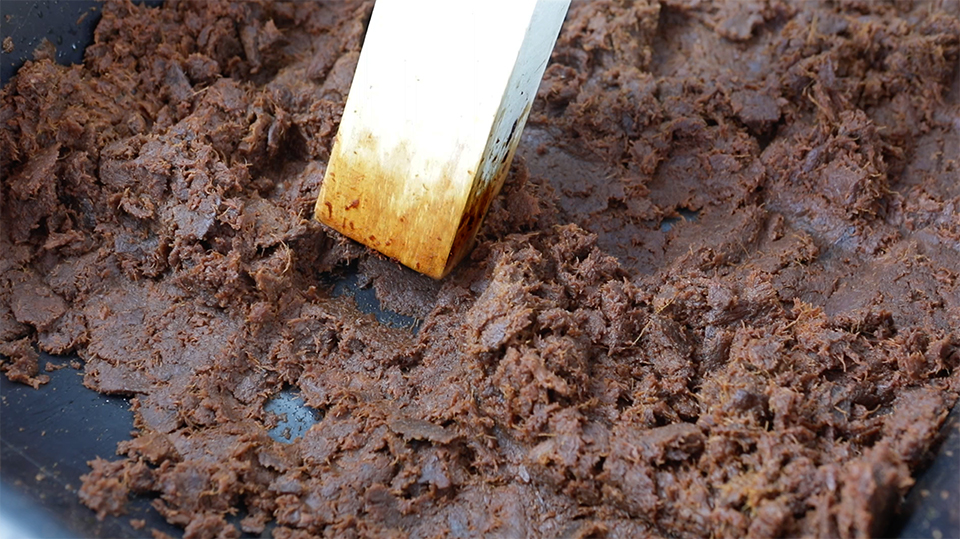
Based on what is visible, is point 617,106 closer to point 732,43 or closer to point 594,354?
point 732,43

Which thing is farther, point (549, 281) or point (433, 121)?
point (549, 281)

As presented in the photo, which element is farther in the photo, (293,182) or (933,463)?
(293,182)

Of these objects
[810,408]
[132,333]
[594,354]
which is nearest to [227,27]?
[132,333]

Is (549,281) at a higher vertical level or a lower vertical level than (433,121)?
lower
